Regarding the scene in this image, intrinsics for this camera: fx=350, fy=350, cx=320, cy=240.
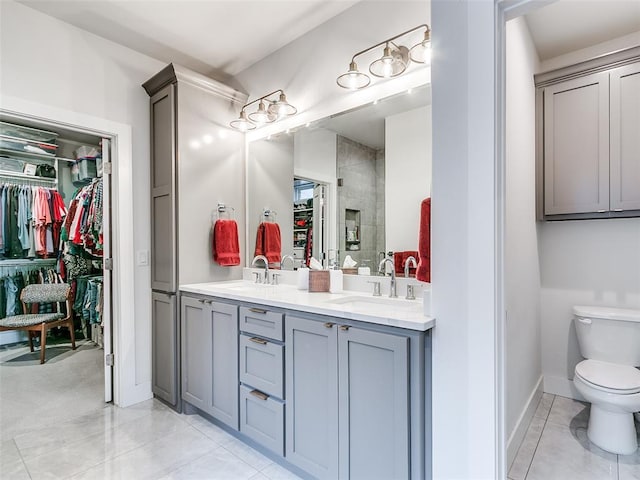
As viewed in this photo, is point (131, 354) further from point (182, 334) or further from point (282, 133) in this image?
point (282, 133)

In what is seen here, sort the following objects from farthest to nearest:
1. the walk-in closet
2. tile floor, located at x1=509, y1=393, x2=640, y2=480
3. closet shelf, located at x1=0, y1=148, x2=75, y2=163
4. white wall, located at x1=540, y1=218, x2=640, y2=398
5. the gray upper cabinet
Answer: closet shelf, located at x1=0, y1=148, x2=75, y2=163
the walk-in closet
white wall, located at x1=540, y1=218, x2=640, y2=398
the gray upper cabinet
tile floor, located at x1=509, y1=393, x2=640, y2=480

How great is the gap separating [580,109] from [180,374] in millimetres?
3422

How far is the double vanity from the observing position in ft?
4.51

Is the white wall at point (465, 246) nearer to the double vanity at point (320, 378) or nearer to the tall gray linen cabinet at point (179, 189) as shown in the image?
the double vanity at point (320, 378)

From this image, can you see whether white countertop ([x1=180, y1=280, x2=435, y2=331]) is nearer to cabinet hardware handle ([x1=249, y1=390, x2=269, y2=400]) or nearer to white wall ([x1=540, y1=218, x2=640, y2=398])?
cabinet hardware handle ([x1=249, y1=390, x2=269, y2=400])

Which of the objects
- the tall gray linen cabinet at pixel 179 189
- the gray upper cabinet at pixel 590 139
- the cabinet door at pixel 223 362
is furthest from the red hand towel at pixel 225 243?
the gray upper cabinet at pixel 590 139

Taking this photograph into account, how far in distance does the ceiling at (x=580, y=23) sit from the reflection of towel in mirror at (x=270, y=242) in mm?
2235

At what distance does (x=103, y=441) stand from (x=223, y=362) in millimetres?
864

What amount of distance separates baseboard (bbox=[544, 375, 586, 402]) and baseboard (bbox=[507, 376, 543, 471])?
118 millimetres

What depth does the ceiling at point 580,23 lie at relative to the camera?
6.88ft

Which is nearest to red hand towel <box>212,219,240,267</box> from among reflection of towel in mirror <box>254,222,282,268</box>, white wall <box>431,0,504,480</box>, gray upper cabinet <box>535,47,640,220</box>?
reflection of towel in mirror <box>254,222,282,268</box>

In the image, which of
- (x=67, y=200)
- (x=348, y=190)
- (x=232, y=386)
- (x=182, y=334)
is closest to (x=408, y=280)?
(x=348, y=190)

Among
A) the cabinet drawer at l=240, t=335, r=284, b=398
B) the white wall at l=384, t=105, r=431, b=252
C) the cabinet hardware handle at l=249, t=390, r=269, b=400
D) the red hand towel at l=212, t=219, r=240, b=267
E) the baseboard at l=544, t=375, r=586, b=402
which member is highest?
the white wall at l=384, t=105, r=431, b=252

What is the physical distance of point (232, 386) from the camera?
2.13m
